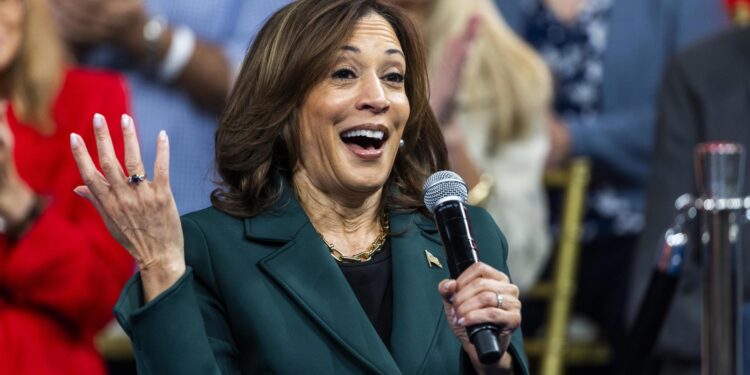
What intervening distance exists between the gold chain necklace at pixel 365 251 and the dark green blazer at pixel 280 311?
48mm

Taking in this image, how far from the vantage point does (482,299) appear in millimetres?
1814

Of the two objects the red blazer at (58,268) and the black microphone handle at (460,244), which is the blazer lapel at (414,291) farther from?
the red blazer at (58,268)

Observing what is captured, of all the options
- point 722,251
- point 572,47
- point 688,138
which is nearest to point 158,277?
point 722,251

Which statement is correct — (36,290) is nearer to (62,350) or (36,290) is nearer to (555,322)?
(62,350)

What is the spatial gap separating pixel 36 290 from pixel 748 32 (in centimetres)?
229

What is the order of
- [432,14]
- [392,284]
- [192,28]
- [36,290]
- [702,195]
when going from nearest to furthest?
[392,284], [702,195], [36,290], [192,28], [432,14]

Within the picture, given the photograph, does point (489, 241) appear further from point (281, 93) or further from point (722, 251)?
point (722, 251)

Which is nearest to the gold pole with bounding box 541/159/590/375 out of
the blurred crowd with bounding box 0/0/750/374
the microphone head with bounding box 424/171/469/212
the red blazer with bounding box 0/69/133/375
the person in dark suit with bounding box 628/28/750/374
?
the blurred crowd with bounding box 0/0/750/374

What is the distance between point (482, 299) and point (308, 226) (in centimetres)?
51

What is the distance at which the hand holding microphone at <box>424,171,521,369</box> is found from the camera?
5.91ft

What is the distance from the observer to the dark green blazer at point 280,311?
1974 mm

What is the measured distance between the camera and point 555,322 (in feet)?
14.1

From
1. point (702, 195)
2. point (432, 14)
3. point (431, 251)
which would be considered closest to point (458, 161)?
point (432, 14)

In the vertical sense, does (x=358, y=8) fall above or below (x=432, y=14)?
below
